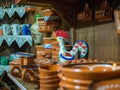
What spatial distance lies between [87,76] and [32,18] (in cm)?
234

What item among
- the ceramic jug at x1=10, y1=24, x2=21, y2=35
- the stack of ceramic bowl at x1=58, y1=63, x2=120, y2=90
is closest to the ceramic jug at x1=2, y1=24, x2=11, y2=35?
the ceramic jug at x1=10, y1=24, x2=21, y2=35

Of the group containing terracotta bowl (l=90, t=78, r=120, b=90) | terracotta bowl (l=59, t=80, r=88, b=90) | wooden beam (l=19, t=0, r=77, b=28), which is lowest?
terracotta bowl (l=59, t=80, r=88, b=90)

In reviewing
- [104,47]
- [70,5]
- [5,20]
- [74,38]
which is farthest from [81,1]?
[5,20]

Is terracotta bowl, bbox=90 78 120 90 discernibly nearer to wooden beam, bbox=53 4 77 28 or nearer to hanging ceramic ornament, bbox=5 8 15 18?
wooden beam, bbox=53 4 77 28

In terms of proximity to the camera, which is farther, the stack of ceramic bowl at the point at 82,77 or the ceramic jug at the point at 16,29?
the ceramic jug at the point at 16,29

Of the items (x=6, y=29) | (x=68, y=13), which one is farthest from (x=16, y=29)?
(x=68, y=13)

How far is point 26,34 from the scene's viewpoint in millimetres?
2781

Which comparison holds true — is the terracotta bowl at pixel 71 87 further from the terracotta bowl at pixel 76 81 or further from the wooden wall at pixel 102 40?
the wooden wall at pixel 102 40

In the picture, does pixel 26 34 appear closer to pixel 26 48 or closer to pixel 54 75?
pixel 26 48

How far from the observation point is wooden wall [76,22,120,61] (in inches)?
49.9

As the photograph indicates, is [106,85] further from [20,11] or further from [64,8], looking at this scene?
[20,11]

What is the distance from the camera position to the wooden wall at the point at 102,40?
1.27 meters

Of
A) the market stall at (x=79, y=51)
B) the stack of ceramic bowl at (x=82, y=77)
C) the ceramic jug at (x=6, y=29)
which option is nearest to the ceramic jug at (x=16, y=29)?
the ceramic jug at (x=6, y=29)

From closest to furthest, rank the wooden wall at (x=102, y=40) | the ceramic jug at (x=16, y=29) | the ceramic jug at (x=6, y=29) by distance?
1. the wooden wall at (x=102, y=40)
2. the ceramic jug at (x=16, y=29)
3. the ceramic jug at (x=6, y=29)
